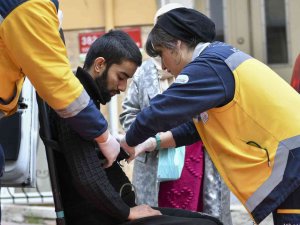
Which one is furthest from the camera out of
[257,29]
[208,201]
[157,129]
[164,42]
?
[257,29]

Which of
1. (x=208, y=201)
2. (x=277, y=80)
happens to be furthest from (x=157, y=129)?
(x=208, y=201)

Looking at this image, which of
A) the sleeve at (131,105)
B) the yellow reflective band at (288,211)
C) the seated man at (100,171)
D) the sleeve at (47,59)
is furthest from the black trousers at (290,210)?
the sleeve at (131,105)

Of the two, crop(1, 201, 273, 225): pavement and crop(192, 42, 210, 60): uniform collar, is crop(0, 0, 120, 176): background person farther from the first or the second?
crop(1, 201, 273, 225): pavement

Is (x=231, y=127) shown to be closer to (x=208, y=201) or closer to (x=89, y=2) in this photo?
(x=208, y=201)

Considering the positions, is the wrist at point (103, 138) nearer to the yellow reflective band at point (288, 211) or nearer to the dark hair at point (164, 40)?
the dark hair at point (164, 40)

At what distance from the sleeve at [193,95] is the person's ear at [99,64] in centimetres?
44

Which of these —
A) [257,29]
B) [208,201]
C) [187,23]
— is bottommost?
[208,201]

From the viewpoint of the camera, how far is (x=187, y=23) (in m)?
2.98

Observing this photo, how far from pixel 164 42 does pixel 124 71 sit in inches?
10.1

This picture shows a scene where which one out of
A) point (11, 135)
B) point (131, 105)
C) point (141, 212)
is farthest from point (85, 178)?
point (131, 105)

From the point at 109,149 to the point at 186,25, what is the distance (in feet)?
2.01

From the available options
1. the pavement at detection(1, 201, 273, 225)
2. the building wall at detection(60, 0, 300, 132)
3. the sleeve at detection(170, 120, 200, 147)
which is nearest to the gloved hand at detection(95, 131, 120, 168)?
the sleeve at detection(170, 120, 200, 147)

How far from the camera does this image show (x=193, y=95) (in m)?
2.81

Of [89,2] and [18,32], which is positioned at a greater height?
[18,32]
